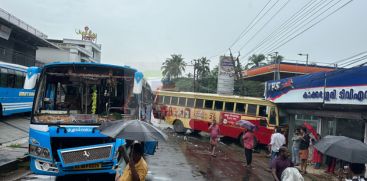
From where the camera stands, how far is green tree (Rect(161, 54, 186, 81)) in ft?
325

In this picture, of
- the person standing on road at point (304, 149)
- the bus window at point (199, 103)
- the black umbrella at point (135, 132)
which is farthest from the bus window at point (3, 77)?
the black umbrella at point (135, 132)

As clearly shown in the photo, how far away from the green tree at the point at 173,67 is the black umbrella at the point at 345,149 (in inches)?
3602

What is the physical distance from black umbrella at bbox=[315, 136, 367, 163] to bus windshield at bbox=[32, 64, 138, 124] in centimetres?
451

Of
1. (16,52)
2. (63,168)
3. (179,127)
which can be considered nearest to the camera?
(63,168)

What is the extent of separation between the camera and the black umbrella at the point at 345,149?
648cm

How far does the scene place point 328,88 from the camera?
15.2m

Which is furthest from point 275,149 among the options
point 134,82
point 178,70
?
A: point 178,70

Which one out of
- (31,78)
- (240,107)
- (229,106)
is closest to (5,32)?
(229,106)

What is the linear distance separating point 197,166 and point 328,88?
5.67m

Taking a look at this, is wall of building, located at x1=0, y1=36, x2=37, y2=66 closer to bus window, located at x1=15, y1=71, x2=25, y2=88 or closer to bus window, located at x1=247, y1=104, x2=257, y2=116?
bus window, located at x1=15, y1=71, x2=25, y2=88

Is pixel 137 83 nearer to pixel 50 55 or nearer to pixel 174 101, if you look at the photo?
pixel 174 101

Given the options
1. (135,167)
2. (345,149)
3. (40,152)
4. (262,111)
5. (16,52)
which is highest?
(16,52)

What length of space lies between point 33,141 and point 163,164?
6.32m

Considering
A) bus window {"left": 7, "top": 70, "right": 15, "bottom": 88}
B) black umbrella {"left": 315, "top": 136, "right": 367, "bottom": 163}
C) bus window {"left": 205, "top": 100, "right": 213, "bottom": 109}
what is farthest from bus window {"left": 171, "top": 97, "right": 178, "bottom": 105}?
black umbrella {"left": 315, "top": 136, "right": 367, "bottom": 163}
